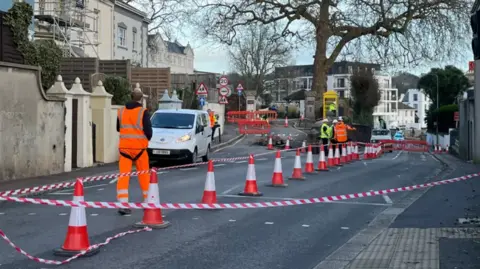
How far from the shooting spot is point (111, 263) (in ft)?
22.3

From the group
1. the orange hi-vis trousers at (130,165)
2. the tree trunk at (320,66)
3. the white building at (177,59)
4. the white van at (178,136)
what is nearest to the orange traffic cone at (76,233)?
the orange hi-vis trousers at (130,165)

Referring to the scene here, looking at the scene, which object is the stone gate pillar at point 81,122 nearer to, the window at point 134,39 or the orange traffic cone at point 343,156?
the orange traffic cone at point 343,156

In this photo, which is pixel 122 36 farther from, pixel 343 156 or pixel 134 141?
pixel 134 141

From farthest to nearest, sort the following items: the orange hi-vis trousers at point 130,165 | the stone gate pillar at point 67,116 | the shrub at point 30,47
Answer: the stone gate pillar at point 67,116 < the shrub at point 30,47 < the orange hi-vis trousers at point 130,165

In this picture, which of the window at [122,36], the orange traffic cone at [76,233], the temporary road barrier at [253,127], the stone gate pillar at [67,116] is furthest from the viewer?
the temporary road barrier at [253,127]

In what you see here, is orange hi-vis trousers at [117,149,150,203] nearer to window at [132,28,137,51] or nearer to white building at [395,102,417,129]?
window at [132,28,137,51]

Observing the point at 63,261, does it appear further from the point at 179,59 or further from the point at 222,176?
the point at 179,59

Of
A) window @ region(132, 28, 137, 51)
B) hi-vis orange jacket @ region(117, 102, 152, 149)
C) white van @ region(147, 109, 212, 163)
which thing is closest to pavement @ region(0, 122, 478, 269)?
hi-vis orange jacket @ region(117, 102, 152, 149)

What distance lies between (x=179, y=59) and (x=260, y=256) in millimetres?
88776

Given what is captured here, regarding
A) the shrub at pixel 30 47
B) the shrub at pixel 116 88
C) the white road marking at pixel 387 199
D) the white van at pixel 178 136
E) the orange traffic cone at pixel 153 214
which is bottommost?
the white road marking at pixel 387 199

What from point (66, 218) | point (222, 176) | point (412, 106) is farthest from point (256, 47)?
point (412, 106)

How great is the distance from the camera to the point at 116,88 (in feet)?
74.4

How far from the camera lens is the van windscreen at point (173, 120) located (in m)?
20.2

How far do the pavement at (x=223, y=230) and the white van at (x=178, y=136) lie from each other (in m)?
4.72
